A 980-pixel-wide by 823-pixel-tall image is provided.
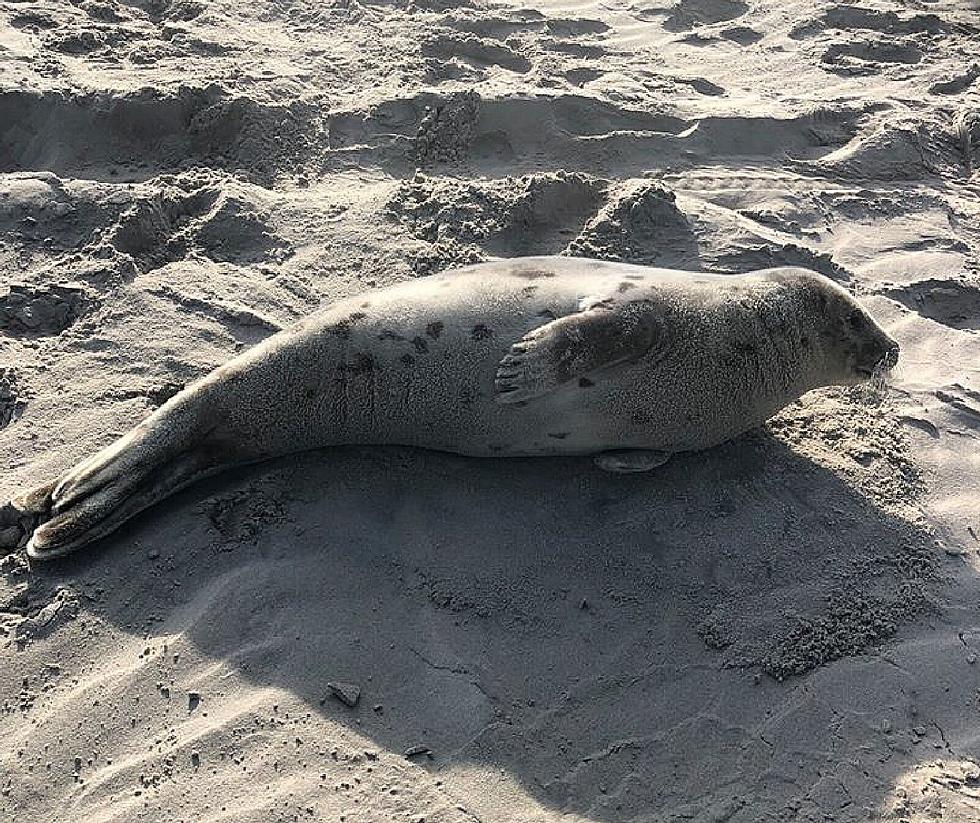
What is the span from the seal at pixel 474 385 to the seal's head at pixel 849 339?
16.5 inches

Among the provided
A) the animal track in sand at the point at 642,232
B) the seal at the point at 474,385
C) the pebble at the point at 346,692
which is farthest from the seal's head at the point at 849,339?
the pebble at the point at 346,692

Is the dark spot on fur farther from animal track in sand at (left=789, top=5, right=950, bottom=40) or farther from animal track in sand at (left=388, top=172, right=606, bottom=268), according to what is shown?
animal track in sand at (left=789, top=5, right=950, bottom=40)

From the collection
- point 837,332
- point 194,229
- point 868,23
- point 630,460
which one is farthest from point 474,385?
point 868,23

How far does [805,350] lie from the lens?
13.2 feet

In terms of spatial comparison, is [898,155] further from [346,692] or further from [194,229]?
[346,692]

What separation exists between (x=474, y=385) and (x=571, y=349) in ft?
1.36

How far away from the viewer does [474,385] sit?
3609mm

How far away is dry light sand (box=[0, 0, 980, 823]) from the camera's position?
2.84m

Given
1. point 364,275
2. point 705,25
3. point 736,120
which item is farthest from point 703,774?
point 705,25

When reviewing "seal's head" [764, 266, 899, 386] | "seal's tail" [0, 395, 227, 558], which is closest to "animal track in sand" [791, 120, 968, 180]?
"seal's head" [764, 266, 899, 386]

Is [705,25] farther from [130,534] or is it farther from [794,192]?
[130,534]

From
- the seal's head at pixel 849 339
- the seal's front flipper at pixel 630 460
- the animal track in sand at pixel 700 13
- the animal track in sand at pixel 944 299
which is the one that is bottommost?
the seal's front flipper at pixel 630 460

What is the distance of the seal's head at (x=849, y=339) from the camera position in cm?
410

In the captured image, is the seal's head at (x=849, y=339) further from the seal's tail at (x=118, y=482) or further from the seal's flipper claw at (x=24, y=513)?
the seal's flipper claw at (x=24, y=513)
